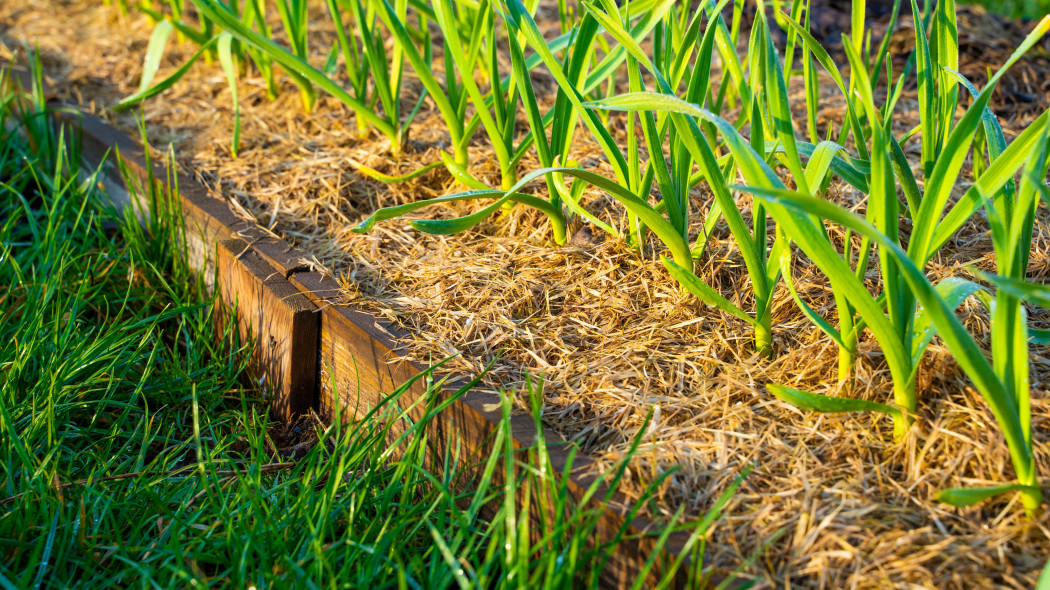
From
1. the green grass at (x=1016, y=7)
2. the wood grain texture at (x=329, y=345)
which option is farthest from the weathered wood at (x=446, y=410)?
the green grass at (x=1016, y=7)

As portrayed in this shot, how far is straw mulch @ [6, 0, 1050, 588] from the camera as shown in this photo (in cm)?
106

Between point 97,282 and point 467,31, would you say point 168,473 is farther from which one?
point 467,31

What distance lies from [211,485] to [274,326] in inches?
14.2

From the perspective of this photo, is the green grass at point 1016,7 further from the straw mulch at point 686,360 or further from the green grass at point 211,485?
the green grass at point 211,485

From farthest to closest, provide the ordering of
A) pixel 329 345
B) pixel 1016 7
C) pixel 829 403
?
pixel 1016 7 → pixel 329 345 → pixel 829 403

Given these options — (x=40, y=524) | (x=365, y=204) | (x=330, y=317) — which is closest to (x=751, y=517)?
(x=330, y=317)

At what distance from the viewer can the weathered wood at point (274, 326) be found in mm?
1629

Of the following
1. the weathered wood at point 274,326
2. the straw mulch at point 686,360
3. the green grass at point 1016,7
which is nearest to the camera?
the straw mulch at point 686,360

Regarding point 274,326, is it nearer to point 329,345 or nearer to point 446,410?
point 329,345

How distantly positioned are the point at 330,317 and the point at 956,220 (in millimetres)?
1117

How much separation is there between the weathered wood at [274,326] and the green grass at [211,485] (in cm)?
6

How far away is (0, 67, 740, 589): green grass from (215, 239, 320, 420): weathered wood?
0.18 feet

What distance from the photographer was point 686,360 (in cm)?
140

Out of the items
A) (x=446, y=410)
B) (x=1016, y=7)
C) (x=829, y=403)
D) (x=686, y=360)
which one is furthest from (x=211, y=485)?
(x=1016, y=7)
